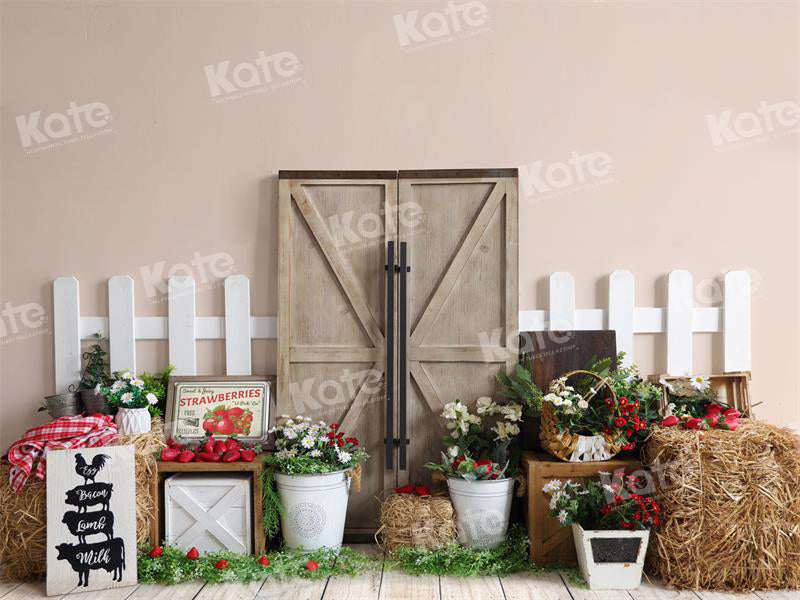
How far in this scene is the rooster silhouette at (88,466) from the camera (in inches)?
127

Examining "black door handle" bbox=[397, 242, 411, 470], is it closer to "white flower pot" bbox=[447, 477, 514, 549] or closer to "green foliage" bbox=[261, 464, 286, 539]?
"white flower pot" bbox=[447, 477, 514, 549]

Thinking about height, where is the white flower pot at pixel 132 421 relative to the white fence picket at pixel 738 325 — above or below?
below

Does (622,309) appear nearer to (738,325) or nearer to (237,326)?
(738,325)

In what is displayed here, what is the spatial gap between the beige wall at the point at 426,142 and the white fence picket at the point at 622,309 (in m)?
0.08

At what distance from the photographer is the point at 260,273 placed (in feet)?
13.0

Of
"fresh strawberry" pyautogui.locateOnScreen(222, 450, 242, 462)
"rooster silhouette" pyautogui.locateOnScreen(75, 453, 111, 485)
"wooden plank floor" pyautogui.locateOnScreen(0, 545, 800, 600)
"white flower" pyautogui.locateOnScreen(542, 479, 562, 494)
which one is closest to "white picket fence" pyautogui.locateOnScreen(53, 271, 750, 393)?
"fresh strawberry" pyautogui.locateOnScreen(222, 450, 242, 462)

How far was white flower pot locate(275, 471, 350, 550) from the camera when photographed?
11.4ft

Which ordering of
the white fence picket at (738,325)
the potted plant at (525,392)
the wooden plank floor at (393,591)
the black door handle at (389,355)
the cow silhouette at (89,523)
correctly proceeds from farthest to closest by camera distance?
the white fence picket at (738,325) → the black door handle at (389,355) → the potted plant at (525,392) → the cow silhouette at (89,523) → the wooden plank floor at (393,591)

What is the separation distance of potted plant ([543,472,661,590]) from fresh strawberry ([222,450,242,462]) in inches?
→ 62.5

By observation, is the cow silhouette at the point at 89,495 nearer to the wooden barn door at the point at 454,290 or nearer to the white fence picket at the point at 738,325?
the wooden barn door at the point at 454,290

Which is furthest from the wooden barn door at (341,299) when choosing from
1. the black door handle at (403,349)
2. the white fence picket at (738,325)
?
the white fence picket at (738,325)

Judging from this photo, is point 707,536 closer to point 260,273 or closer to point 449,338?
point 449,338

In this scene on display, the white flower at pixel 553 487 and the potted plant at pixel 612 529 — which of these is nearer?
the potted plant at pixel 612 529

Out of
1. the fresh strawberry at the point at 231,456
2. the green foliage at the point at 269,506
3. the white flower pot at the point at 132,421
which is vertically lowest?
the green foliage at the point at 269,506
